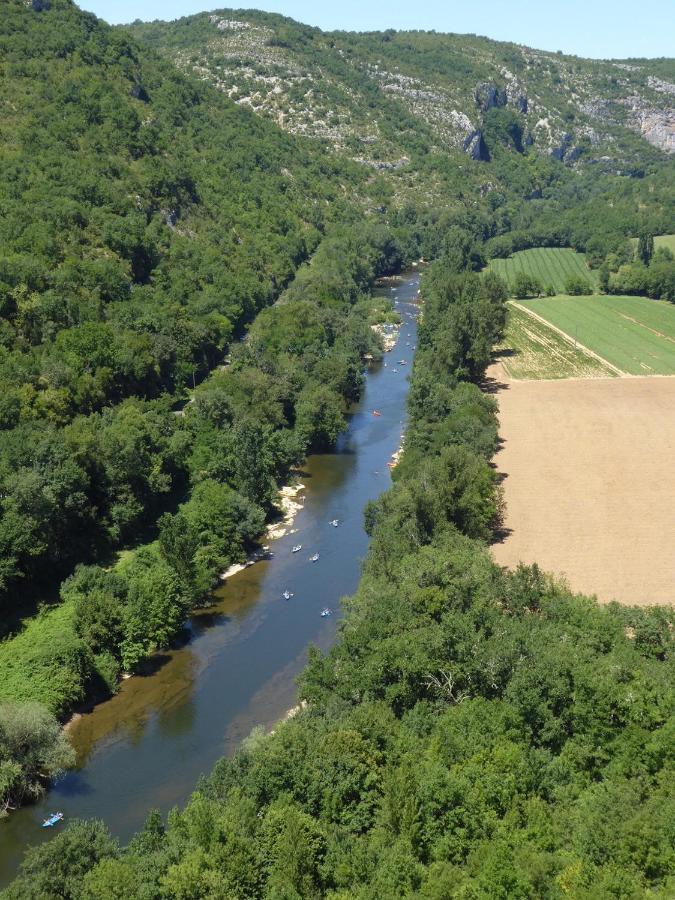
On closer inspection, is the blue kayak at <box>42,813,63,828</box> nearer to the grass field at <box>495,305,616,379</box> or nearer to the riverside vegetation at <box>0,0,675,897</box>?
the riverside vegetation at <box>0,0,675,897</box>

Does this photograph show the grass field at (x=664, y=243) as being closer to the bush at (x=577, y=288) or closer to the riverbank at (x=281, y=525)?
the bush at (x=577, y=288)

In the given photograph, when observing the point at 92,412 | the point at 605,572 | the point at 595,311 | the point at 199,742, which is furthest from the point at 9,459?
the point at 595,311

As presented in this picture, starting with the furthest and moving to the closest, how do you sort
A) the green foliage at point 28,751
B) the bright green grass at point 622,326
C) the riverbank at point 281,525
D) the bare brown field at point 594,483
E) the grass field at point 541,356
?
the bright green grass at point 622,326, the grass field at point 541,356, the riverbank at point 281,525, the bare brown field at point 594,483, the green foliage at point 28,751

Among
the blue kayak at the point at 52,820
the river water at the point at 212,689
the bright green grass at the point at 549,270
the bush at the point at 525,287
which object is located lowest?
the blue kayak at the point at 52,820

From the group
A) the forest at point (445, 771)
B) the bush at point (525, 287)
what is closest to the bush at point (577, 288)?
the bush at point (525, 287)

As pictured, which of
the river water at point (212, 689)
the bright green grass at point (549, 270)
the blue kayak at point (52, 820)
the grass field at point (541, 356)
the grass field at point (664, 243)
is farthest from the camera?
the grass field at point (664, 243)

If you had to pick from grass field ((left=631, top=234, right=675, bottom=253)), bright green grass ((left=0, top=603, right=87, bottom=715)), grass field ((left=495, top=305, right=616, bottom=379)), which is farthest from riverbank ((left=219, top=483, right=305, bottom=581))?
grass field ((left=631, top=234, right=675, bottom=253))

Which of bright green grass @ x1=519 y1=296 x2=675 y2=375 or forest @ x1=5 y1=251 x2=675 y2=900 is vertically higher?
bright green grass @ x1=519 y1=296 x2=675 y2=375
